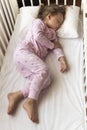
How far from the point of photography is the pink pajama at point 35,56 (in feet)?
4.20

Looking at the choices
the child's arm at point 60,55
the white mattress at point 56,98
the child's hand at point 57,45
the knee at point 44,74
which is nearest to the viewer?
the white mattress at point 56,98

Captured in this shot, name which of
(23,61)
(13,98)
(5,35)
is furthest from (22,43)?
(13,98)

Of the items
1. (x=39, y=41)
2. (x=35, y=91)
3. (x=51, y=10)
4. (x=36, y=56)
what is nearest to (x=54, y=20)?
(x=51, y=10)

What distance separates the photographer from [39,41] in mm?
1448

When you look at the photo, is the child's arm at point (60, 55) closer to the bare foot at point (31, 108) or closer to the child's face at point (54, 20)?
the child's face at point (54, 20)

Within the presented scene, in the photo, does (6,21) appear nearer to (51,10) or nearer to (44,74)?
(51,10)

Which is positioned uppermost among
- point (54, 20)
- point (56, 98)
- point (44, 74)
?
point (54, 20)

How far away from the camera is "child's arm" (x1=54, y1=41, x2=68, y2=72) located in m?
1.39

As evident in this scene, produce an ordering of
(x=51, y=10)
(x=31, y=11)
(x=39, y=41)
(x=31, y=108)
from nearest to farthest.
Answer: (x=31, y=108), (x=39, y=41), (x=51, y=10), (x=31, y=11)

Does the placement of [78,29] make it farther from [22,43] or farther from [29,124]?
[29,124]

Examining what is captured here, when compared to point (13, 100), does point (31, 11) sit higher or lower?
higher

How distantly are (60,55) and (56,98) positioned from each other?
301 millimetres

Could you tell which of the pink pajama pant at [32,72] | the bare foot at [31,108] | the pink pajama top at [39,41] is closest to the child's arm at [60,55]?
the pink pajama top at [39,41]

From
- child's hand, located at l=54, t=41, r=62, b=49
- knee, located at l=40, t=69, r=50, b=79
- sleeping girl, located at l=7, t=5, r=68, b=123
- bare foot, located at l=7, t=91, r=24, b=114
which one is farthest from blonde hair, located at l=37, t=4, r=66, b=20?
bare foot, located at l=7, t=91, r=24, b=114
